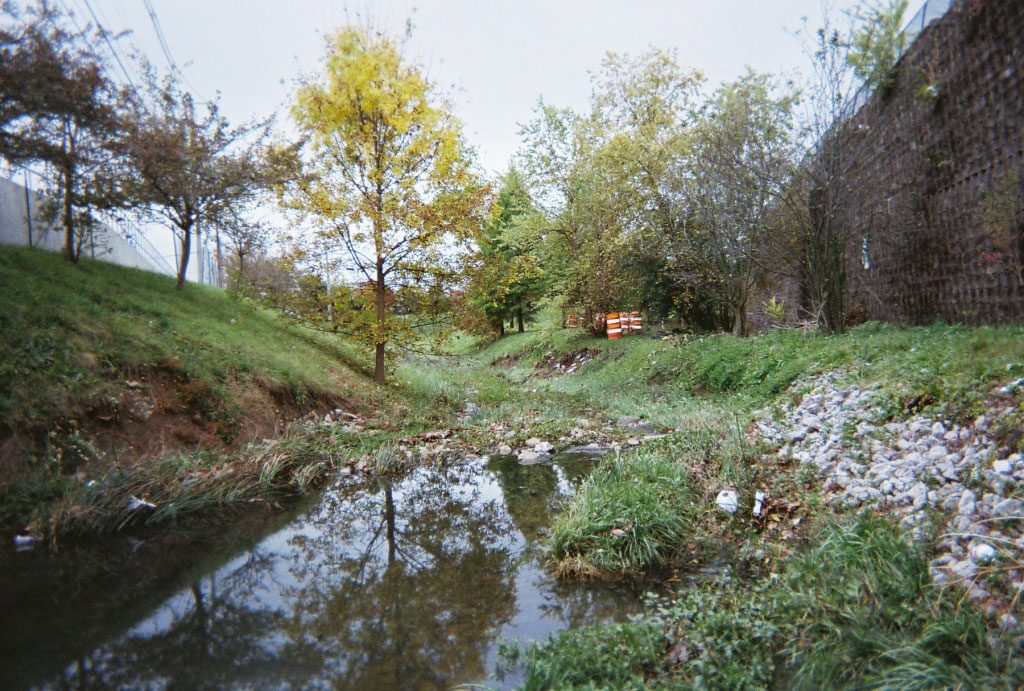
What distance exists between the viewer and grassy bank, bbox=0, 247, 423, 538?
570cm

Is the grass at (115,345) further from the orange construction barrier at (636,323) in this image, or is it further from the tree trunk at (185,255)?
the orange construction barrier at (636,323)

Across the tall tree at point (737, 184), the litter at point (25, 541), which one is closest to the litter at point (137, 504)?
the litter at point (25, 541)

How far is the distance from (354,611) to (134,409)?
15.4 feet

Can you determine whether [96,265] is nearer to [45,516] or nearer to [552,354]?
[45,516]

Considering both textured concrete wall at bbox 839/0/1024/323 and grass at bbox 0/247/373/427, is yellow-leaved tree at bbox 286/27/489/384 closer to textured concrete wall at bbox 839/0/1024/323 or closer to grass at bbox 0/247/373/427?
grass at bbox 0/247/373/427

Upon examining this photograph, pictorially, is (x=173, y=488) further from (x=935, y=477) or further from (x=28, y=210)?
(x=28, y=210)

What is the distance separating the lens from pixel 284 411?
933cm

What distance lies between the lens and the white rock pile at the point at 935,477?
3383mm

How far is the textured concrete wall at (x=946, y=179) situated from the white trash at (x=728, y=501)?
532 cm

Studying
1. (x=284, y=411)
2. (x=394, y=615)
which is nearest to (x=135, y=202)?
(x=284, y=411)

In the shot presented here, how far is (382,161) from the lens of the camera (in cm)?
1240

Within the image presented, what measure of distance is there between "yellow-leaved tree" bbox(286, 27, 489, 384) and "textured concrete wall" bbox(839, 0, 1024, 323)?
763 centimetres

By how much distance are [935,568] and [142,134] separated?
44.0 feet

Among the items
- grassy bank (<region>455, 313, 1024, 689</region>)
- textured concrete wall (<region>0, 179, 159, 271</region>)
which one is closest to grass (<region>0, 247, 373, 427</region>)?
textured concrete wall (<region>0, 179, 159, 271</region>)
